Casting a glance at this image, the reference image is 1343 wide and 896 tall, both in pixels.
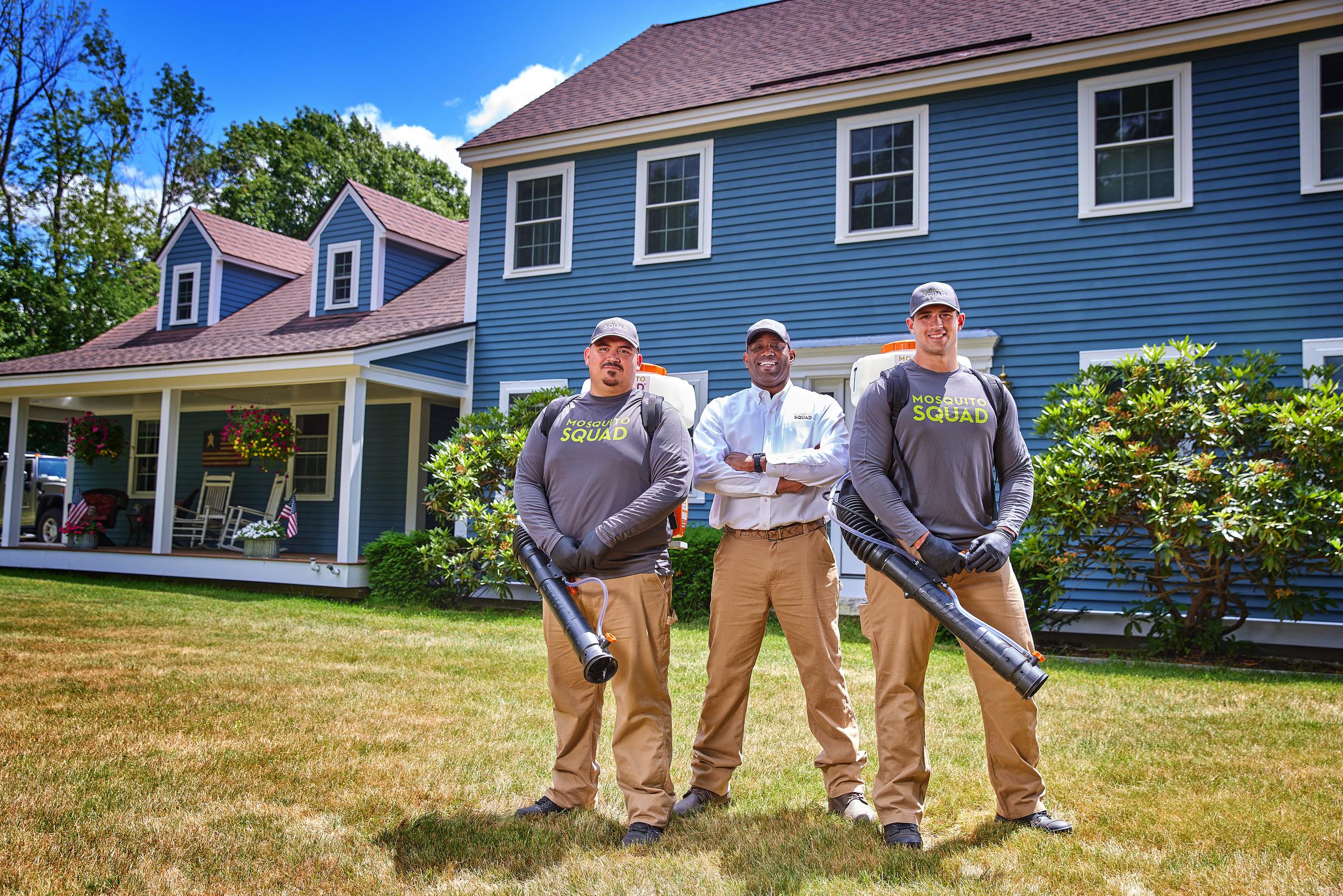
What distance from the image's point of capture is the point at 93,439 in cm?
1612

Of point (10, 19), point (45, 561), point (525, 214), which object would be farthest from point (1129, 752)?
point (10, 19)

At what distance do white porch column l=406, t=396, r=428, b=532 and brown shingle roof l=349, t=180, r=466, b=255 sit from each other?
3048 millimetres

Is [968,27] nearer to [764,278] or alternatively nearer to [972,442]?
[764,278]

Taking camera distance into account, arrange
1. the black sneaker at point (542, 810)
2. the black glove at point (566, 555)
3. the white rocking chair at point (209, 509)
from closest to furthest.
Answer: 1. the black glove at point (566, 555)
2. the black sneaker at point (542, 810)
3. the white rocking chair at point (209, 509)

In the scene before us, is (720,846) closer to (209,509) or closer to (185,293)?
(209,509)

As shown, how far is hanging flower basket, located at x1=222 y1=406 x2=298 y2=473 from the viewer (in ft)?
45.8

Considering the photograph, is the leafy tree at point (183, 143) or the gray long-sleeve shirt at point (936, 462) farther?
the leafy tree at point (183, 143)

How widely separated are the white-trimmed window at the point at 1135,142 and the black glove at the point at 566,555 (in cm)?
795

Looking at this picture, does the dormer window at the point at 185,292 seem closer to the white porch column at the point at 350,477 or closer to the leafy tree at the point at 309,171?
the white porch column at the point at 350,477

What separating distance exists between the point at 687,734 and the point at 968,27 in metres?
9.27

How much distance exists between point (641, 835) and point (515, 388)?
959 centimetres

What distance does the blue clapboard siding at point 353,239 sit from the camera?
1523 cm

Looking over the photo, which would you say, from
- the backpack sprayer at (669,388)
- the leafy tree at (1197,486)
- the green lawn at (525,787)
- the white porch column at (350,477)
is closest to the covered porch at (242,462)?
the white porch column at (350,477)

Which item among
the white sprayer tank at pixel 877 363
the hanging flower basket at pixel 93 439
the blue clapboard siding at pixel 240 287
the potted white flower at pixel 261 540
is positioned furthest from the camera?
the blue clapboard siding at pixel 240 287
